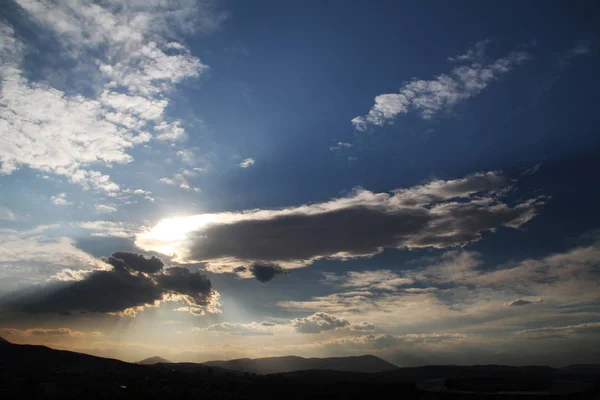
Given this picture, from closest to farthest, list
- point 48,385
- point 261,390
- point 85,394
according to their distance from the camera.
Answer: point 85,394 < point 48,385 < point 261,390

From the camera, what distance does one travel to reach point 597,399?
155375 millimetres

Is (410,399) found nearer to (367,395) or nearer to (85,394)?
(367,395)

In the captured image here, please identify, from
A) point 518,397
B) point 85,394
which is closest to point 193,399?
point 85,394

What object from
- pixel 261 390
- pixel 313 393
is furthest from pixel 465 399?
pixel 261 390

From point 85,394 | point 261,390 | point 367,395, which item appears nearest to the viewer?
point 85,394

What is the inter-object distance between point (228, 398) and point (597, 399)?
512ft

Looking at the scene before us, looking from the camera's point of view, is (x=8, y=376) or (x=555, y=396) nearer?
(x=555, y=396)

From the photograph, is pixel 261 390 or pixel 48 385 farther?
pixel 261 390

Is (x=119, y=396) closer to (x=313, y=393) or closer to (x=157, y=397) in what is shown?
(x=157, y=397)

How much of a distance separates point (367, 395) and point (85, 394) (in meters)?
128

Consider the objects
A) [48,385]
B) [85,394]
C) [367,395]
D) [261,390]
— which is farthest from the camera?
[261,390]

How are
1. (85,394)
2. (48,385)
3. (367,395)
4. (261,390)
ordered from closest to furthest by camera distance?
(85,394) < (48,385) < (367,395) < (261,390)

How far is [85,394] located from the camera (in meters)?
151

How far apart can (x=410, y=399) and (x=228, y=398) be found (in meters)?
82.5
